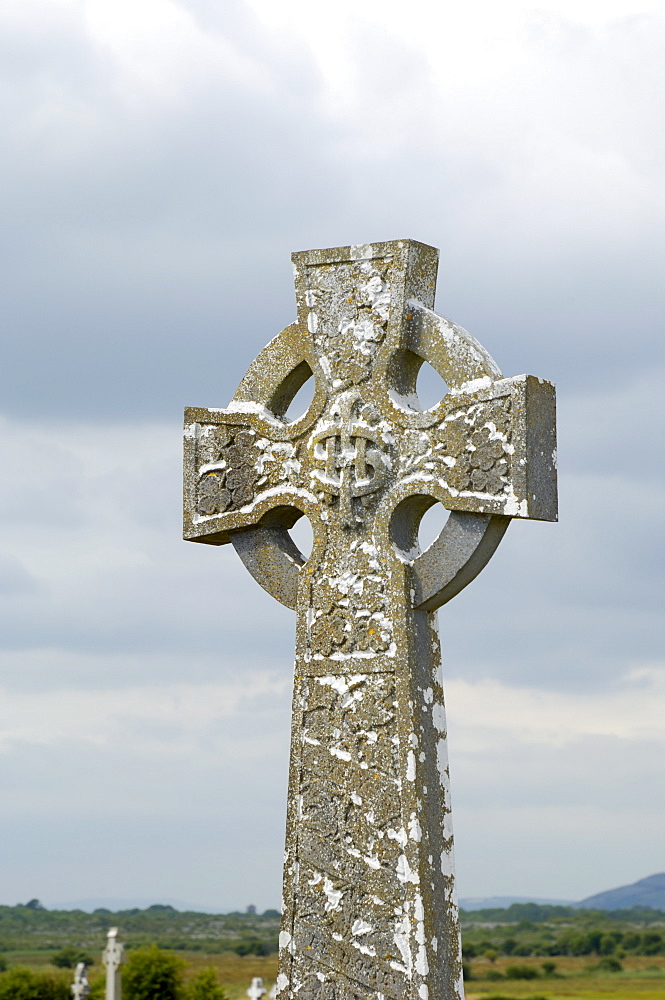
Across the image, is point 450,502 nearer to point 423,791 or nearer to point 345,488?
point 345,488

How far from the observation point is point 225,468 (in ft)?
29.8

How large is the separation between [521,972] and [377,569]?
49.2m

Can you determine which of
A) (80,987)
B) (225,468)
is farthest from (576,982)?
(225,468)

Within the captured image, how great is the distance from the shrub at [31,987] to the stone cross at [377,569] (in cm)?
1903

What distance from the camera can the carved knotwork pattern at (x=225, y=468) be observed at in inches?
352

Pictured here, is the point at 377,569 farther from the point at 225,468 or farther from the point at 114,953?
the point at 114,953

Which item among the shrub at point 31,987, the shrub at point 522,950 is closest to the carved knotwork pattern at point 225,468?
the shrub at point 31,987

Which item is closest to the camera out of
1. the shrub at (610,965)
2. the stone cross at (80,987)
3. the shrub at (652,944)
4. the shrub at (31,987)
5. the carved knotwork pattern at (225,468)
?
the carved knotwork pattern at (225,468)

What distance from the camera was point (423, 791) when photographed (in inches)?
313

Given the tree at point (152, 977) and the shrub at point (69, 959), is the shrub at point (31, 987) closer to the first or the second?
→ the tree at point (152, 977)

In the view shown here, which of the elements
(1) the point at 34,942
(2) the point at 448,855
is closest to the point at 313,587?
(2) the point at 448,855

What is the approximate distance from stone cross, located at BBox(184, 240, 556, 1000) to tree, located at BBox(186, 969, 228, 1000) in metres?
16.3

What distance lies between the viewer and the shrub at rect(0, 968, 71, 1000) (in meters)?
25.8

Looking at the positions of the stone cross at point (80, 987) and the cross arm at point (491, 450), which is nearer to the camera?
the cross arm at point (491, 450)
